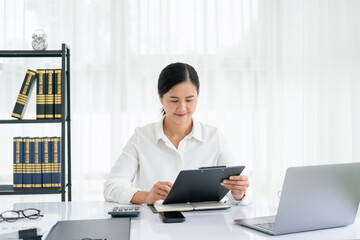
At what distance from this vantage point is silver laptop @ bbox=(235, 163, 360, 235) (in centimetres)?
114

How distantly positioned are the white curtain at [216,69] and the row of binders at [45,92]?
362 millimetres

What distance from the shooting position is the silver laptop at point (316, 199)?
3.73 feet

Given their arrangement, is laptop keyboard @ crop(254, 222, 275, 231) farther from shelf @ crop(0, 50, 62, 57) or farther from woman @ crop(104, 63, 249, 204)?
shelf @ crop(0, 50, 62, 57)

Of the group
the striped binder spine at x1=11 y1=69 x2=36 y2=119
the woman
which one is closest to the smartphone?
the woman

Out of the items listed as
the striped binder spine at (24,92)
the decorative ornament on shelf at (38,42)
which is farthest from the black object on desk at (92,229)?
the decorative ornament on shelf at (38,42)

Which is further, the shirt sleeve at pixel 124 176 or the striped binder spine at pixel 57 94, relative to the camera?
the striped binder spine at pixel 57 94

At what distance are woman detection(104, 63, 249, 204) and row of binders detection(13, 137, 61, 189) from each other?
2.55ft

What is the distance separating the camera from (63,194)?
8.41 ft

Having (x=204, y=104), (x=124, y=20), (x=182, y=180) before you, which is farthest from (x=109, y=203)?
(x=124, y=20)

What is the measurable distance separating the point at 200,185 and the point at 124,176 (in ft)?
1.77

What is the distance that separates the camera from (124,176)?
6.23ft

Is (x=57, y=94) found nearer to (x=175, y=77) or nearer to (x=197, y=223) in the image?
(x=175, y=77)

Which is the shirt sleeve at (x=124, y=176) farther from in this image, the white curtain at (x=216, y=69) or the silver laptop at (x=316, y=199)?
the white curtain at (x=216, y=69)

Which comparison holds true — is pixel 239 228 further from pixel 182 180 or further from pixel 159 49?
pixel 159 49
